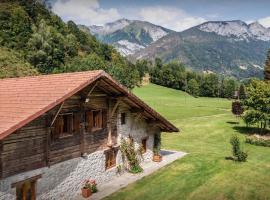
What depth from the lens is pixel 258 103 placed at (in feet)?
142

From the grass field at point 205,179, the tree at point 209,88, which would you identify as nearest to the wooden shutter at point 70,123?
the grass field at point 205,179

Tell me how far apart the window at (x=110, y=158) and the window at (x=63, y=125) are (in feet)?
13.9

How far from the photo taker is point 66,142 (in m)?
19.6

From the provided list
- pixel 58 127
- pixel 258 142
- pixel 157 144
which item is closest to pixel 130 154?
pixel 157 144

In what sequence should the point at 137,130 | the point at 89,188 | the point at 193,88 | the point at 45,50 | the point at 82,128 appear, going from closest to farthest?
the point at 89,188, the point at 82,128, the point at 137,130, the point at 45,50, the point at 193,88

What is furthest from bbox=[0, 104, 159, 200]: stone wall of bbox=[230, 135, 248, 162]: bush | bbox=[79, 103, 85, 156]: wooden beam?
bbox=[230, 135, 248, 162]: bush

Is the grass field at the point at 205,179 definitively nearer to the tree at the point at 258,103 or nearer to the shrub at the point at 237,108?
the tree at the point at 258,103

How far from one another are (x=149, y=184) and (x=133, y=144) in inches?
167

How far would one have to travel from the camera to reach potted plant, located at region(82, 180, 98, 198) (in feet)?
66.8

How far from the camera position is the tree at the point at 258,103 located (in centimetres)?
4247

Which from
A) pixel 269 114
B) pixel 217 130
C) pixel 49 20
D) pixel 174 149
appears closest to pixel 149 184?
pixel 174 149

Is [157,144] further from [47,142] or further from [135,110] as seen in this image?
[47,142]

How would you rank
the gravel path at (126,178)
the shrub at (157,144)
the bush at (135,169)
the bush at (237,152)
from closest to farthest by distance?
the gravel path at (126,178) → the bush at (135,169) → the bush at (237,152) → the shrub at (157,144)

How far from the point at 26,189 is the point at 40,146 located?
89.1 inches
